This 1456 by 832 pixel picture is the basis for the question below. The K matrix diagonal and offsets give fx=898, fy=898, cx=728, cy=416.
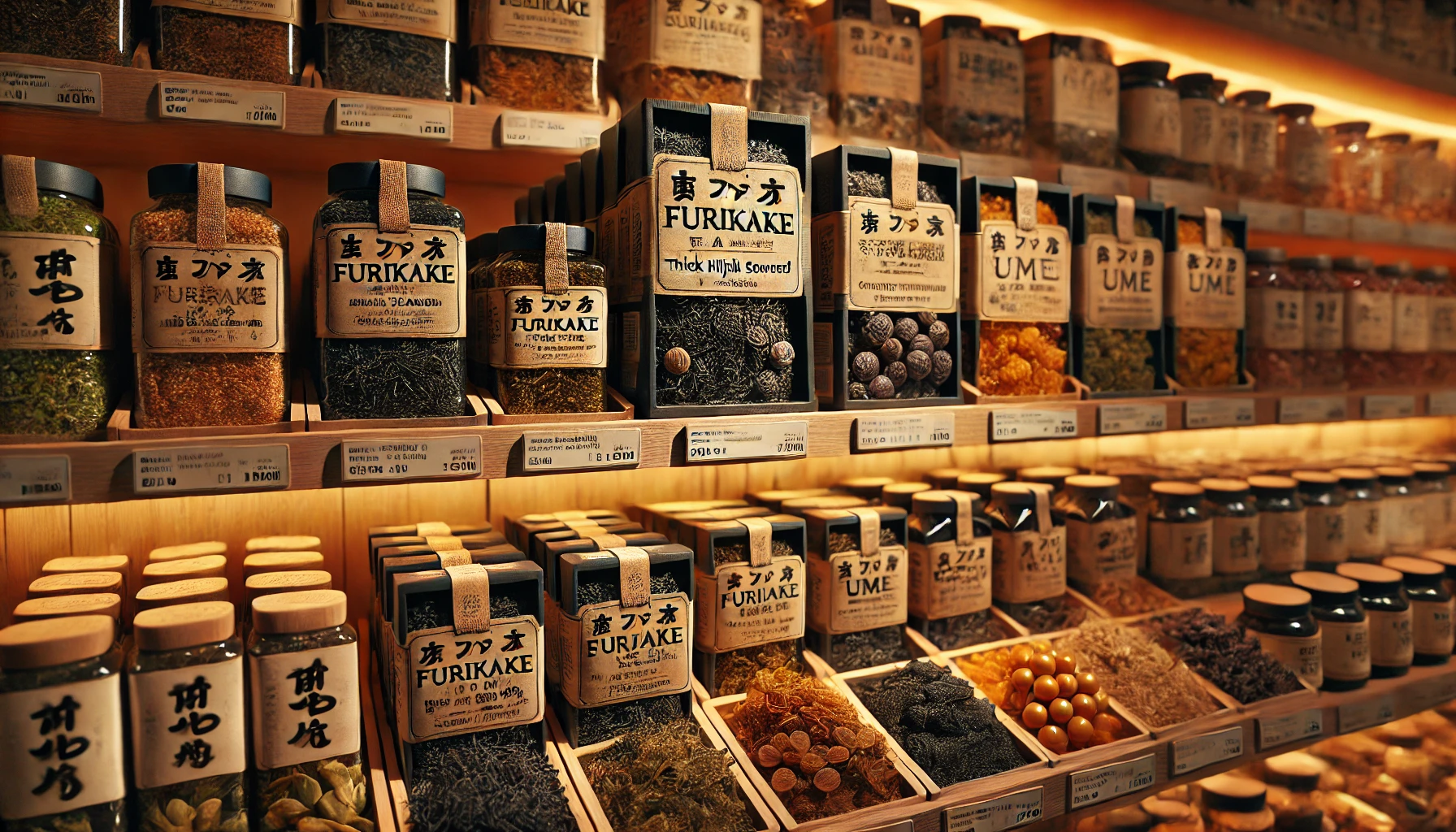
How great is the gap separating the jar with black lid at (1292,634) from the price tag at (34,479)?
6.39 feet

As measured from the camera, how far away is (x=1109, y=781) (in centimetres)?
141

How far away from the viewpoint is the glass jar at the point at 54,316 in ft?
3.20

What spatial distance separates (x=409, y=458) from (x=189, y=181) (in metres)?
0.40

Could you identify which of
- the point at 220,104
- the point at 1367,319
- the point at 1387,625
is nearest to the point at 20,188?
the point at 220,104

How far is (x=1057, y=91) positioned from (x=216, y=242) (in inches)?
63.1

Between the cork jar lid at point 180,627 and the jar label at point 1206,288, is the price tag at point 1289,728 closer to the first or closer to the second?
the jar label at point 1206,288

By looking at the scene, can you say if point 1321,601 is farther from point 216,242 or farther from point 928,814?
point 216,242

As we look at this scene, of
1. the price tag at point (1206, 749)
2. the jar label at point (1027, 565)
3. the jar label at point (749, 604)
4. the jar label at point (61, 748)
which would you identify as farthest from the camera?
the jar label at point (1027, 565)

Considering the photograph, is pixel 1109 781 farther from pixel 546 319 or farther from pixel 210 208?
pixel 210 208

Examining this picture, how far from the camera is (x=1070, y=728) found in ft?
4.73

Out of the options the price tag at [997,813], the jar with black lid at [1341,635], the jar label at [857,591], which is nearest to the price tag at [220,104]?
the jar label at [857,591]

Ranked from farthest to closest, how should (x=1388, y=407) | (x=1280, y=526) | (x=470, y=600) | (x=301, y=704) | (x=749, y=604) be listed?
(x=1388, y=407), (x=1280, y=526), (x=749, y=604), (x=470, y=600), (x=301, y=704)

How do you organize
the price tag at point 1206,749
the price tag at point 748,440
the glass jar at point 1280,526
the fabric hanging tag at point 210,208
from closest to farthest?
the fabric hanging tag at point 210,208 → the price tag at point 748,440 → the price tag at point 1206,749 → the glass jar at point 1280,526

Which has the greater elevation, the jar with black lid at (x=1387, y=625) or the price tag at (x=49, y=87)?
the price tag at (x=49, y=87)
